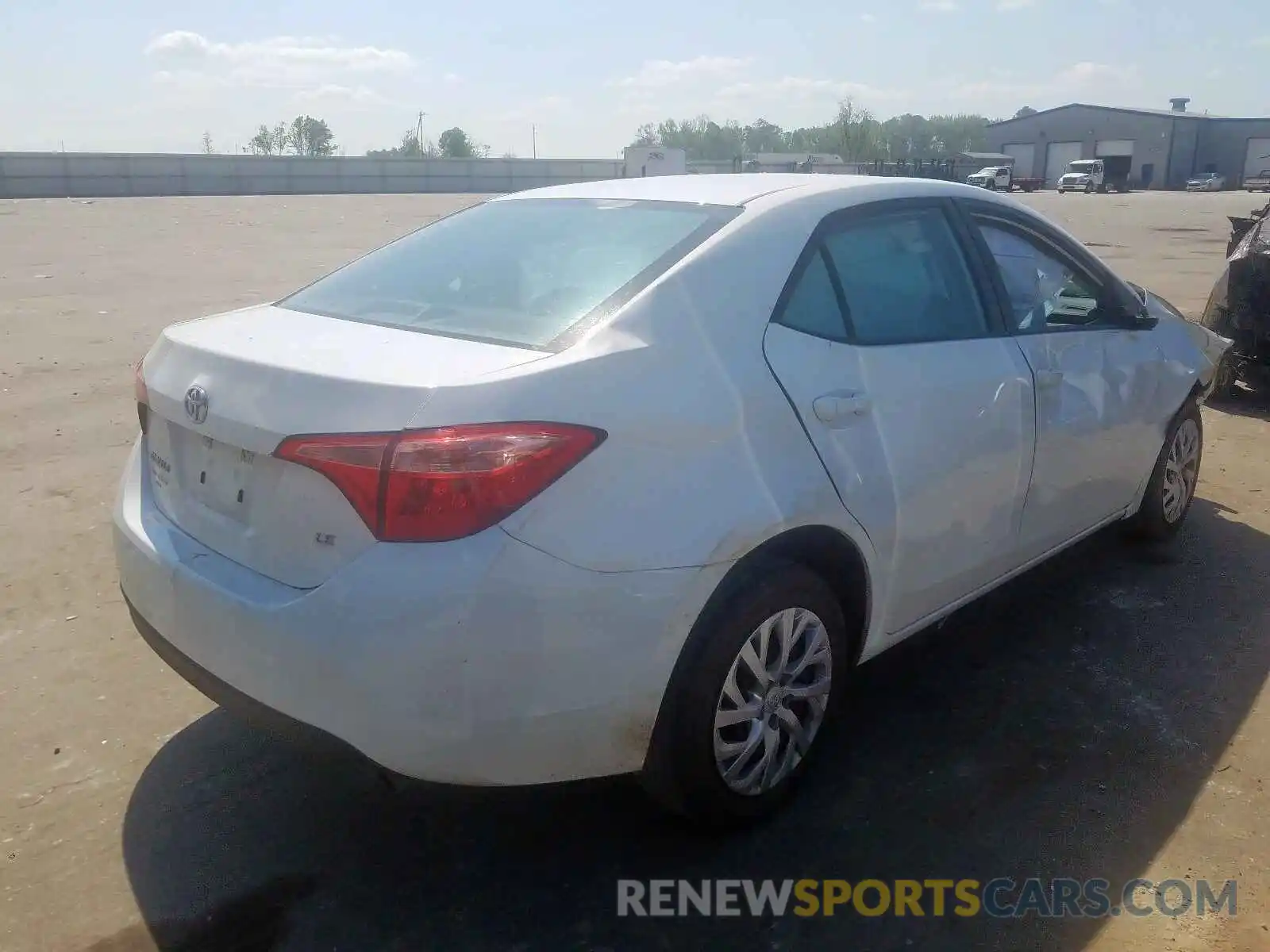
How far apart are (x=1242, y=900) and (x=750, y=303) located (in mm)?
1911

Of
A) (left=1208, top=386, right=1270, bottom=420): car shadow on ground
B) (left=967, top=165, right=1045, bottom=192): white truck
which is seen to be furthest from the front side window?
(left=967, top=165, right=1045, bottom=192): white truck

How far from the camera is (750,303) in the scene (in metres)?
2.74

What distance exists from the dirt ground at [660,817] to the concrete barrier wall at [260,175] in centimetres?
4690

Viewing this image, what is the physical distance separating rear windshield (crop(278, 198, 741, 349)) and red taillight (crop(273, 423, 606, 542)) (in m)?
0.37

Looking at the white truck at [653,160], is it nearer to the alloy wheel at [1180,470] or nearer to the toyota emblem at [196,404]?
the alloy wheel at [1180,470]

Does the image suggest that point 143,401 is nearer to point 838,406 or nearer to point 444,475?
point 444,475

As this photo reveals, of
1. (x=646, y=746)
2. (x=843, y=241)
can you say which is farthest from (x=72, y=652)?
(x=843, y=241)

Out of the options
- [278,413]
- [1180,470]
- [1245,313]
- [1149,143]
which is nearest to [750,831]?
[278,413]

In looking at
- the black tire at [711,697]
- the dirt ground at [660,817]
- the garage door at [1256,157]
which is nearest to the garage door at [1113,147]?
the garage door at [1256,157]

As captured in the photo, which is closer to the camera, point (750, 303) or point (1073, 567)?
point (750, 303)

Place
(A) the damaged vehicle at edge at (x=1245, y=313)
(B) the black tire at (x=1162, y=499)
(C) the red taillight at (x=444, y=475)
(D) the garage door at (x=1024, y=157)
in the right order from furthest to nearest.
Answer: (D) the garage door at (x=1024, y=157) < (A) the damaged vehicle at edge at (x=1245, y=313) < (B) the black tire at (x=1162, y=499) < (C) the red taillight at (x=444, y=475)

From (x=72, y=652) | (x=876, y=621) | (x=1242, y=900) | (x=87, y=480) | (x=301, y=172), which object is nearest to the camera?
(x=1242, y=900)

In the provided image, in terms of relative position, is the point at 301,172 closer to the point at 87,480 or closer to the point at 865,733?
the point at 87,480

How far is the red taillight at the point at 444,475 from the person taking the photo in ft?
7.11
